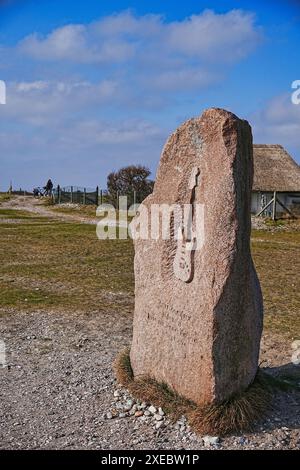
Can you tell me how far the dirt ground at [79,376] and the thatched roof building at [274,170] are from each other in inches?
870

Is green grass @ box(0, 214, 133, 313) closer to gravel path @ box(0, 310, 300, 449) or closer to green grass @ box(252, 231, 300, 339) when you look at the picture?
gravel path @ box(0, 310, 300, 449)

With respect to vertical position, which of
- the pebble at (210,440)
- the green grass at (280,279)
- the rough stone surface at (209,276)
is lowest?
the pebble at (210,440)

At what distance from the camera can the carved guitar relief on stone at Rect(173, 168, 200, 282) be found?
5.41 meters

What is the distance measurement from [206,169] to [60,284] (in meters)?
7.88

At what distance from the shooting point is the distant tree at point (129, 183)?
40.8m

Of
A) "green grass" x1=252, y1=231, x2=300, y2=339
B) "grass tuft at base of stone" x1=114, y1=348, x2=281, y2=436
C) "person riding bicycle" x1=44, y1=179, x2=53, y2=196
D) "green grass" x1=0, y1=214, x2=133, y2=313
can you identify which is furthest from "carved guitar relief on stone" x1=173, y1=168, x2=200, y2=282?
"person riding bicycle" x1=44, y1=179, x2=53, y2=196

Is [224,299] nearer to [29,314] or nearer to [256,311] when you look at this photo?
[256,311]

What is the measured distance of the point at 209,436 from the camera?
5020mm

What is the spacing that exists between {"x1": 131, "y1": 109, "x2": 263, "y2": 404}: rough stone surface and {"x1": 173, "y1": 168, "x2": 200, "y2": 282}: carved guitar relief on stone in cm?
1

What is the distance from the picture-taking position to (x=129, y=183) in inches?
1651

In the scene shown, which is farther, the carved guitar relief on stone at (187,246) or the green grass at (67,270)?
the green grass at (67,270)

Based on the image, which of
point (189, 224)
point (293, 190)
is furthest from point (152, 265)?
point (293, 190)

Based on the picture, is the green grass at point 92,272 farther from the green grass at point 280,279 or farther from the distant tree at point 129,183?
the distant tree at point 129,183

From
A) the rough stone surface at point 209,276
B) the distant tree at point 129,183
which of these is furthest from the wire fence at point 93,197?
the rough stone surface at point 209,276
